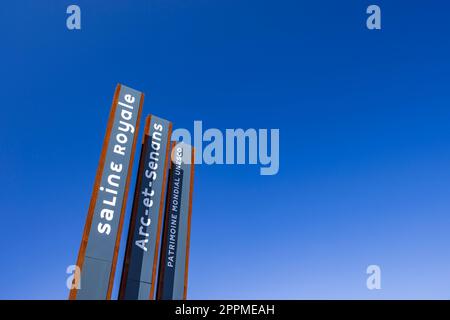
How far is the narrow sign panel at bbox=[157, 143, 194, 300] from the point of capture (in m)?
20.0

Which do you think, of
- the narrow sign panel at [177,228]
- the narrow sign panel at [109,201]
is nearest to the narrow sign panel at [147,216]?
the narrow sign panel at [109,201]

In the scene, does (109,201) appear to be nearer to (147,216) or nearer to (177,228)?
(147,216)

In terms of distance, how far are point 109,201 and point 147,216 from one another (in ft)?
8.98

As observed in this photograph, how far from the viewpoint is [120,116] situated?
57.4ft

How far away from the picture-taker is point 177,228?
21531 millimetres

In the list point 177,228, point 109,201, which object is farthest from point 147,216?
point 177,228

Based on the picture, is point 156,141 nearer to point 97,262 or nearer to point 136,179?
point 136,179

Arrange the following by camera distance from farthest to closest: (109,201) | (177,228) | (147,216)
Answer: (177,228) < (147,216) < (109,201)

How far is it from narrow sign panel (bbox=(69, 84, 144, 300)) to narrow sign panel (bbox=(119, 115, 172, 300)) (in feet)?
6.03

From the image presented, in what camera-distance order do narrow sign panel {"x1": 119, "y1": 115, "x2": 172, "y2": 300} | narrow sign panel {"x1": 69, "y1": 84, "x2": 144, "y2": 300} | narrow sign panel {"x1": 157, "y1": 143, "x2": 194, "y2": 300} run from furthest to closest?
narrow sign panel {"x1": 157, "y1": 143, "x2": 194, "y2": 300} < narrow sign panel {"x1": 119, "y1": 115, "x2": 172, "y2": 300} < narrow sign panel {"x1": 69, "y1": 84, "x2": 144, "y2": 300}

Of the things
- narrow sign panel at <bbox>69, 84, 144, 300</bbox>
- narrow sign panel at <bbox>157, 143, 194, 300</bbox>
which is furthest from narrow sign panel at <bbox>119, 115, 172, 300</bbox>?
narrow sign panel at <bbox>157, 143, 194, 300</bbox>

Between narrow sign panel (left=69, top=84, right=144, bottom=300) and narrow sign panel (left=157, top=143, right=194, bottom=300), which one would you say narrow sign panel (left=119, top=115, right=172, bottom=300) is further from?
narrow sign panel (left=157, top=143, right=194, bottom=300)
